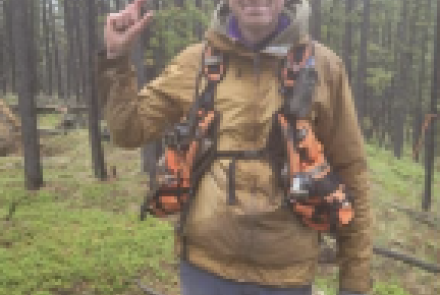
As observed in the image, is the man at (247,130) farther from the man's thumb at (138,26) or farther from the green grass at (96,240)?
the green grass at (96,240)

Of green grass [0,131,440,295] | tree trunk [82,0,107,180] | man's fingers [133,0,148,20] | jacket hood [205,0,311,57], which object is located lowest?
green grass [0,131,440,295]

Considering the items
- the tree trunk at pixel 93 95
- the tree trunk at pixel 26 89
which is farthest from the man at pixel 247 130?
the tree trunk at pixel 93 95

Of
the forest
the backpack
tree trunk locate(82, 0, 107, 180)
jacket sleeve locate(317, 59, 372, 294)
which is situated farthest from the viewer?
tree trunk locate(82, 0, 107, 180)

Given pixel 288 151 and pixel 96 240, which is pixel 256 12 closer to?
pixel 288 151

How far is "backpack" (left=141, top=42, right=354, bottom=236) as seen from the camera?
2057 mm

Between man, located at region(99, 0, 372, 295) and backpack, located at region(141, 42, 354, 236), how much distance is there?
3 centimetres

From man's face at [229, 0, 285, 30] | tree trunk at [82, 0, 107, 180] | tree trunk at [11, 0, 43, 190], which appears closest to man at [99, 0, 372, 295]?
man's face at [229, 0, 285, 30]

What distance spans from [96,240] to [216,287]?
250 inches

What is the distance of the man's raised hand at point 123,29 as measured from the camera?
6.75ft

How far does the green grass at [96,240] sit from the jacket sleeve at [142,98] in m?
4.83

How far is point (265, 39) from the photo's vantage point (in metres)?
2.16

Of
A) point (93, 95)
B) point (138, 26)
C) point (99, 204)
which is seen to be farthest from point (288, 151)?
point (93, 95)

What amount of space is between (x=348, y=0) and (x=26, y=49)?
884 inches

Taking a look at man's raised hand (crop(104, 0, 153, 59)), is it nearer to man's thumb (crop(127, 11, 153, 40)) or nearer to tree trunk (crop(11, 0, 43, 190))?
man's thumb (crop(127, 11, 153, 40))
